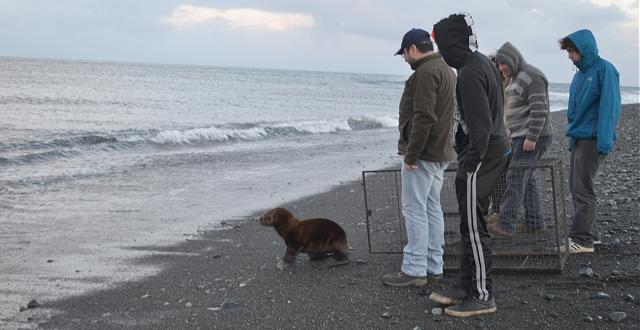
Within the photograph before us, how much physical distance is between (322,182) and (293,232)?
603 centimetres

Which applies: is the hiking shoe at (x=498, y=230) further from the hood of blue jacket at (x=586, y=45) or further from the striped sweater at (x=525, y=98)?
the hood of blue jacket at (x=586, y=45)

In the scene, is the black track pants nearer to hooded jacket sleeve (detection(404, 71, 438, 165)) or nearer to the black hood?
hooded jacket sleeve (detection(404, 71, 438, 165))

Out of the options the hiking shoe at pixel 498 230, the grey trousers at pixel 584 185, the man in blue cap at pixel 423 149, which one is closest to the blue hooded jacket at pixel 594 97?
the grey trousers at pixel 584 185

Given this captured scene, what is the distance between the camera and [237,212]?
31.3 ft

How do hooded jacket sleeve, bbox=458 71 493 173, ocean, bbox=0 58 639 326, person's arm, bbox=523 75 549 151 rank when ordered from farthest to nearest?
ocean, bbox=0 58 639 326
person's arm, bbox=523 75 549 151
hooded jacket sleeve, bbox=458 71 493 173

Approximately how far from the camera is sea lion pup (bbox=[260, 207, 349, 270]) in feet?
20.5

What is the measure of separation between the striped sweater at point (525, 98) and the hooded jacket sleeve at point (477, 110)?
6.82 ft

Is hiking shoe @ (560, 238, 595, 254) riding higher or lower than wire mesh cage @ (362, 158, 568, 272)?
lower

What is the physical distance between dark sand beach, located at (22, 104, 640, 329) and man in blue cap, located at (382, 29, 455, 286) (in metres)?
0.24

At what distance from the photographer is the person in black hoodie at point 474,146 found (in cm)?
445

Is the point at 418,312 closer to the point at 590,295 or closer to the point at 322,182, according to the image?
the point at 590,295

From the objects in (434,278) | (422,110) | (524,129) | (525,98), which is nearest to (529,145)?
(524,129)

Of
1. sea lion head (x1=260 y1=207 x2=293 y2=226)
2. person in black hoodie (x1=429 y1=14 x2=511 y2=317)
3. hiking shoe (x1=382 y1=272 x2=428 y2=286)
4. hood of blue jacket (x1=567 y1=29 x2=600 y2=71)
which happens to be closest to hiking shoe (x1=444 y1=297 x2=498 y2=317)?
person in black hoodie (x1=429 y1=14 x2=511 y2=317)

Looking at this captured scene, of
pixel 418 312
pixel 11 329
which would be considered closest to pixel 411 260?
pixel 418 312
